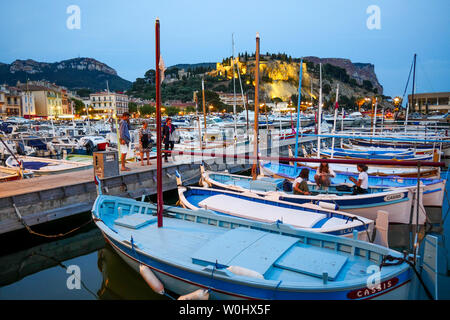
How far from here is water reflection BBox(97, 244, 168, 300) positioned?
257 inches

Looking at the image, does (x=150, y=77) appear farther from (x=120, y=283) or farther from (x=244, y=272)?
(x=244, y=272)

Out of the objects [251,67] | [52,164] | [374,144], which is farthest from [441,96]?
[52,164]

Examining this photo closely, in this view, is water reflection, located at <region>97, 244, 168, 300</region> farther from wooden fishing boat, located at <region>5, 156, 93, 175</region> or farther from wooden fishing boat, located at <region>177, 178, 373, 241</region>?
wooden fishing boat, located at <region>5, 156, 93, 175</region>

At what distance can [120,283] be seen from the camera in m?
7.01

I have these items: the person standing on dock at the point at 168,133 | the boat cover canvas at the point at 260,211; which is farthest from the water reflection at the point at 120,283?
the person standing on dock at the point at 168,133

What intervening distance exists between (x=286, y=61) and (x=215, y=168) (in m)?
189

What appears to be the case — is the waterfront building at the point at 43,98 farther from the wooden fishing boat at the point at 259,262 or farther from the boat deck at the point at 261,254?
the boat deck at the point at 261,254

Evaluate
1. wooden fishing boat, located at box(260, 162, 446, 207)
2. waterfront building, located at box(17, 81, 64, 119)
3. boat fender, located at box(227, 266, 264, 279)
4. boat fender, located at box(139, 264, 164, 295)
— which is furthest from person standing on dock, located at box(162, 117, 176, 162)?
waterfront building, located at box(17, 81, 64, 119)

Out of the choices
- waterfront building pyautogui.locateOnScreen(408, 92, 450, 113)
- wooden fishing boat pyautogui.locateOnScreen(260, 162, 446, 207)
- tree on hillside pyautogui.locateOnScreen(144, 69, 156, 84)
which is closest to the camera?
wooden fishing boat pyautogui.locateOnScreen(260, 162, 446, 207)

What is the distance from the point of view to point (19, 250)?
8305 millimetres

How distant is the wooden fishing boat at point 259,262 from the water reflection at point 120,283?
1.13 m

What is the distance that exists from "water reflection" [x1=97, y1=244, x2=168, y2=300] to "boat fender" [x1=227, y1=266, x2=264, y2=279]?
2.42m

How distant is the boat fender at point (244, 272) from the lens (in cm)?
425
